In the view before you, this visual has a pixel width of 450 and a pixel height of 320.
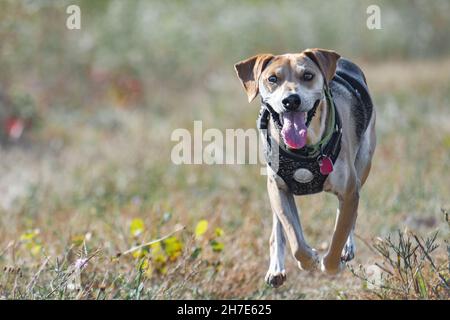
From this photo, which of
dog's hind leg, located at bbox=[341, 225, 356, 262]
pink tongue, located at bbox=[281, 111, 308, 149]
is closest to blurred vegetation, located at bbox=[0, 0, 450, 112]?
dog's hind leg, located at bbox=[341, 225, 356, 262]

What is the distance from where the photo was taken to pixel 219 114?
598 inches

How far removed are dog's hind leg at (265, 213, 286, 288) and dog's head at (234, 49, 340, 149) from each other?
0.77 metres

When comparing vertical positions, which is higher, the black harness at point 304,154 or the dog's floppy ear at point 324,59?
the dog's floppy ear at point 324,59

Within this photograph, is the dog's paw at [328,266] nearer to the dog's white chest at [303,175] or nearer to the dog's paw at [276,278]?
the dog's paw at [276,278]

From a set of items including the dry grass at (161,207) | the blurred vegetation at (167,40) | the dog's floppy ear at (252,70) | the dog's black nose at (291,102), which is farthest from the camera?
the blurred vegetation at (167,40)

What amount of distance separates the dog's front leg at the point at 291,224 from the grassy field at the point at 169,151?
531 mm

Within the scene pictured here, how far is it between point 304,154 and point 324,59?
529 mm

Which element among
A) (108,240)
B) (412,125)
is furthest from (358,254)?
(412,125)

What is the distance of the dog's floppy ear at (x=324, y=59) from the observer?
491 cm

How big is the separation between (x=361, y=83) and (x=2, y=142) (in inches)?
325

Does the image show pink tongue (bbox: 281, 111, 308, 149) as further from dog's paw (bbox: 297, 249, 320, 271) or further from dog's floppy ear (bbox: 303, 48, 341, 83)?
dog's paw (bbox: 297, 249, 320, 271)

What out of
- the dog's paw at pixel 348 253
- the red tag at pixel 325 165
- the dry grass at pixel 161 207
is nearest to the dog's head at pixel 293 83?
the red tag at pixel 325 165

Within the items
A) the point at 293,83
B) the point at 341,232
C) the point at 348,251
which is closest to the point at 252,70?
the point at 293,83

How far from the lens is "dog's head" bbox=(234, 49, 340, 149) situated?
4715 millimetres
